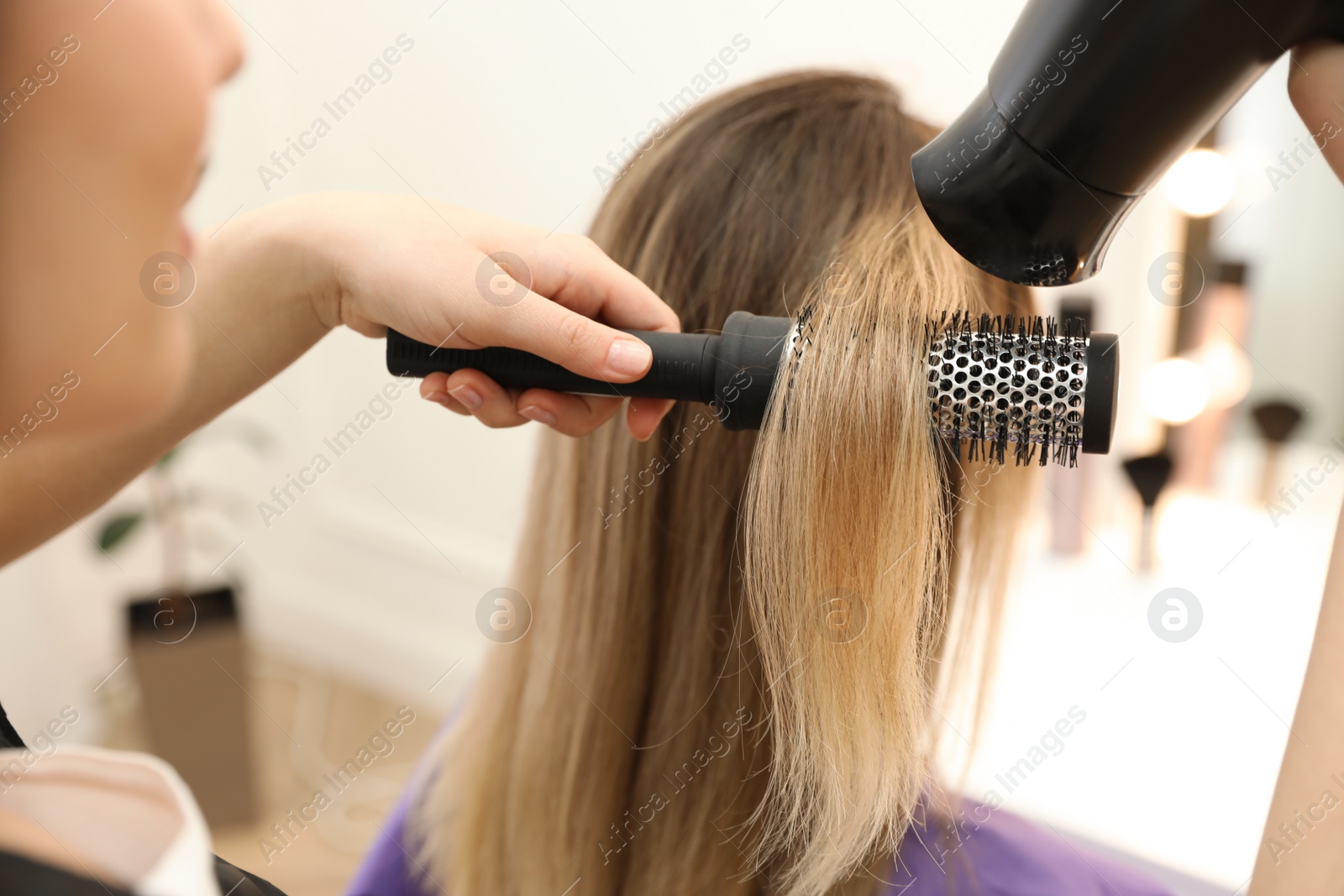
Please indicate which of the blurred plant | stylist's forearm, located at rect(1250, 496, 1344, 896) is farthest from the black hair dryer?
the blurred plant

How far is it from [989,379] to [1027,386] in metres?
0.02

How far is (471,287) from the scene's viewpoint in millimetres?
546

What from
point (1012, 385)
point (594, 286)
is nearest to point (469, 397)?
point (594, 286)

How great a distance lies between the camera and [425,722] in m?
1.88

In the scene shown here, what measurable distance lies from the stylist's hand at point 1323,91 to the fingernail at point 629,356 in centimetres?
32

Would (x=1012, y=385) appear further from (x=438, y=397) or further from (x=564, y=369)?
(x=438, y=397)

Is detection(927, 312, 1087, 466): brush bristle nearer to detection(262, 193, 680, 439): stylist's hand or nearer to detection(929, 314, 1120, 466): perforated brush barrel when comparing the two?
detection(929, 314, 1120, 466): perforated brush barrel

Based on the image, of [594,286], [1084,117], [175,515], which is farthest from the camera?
[175,515]

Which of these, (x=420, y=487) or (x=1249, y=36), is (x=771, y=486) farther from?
(x=420, y=487)

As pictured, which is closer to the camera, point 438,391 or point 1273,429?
point 438,391

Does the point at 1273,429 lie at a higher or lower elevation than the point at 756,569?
higher

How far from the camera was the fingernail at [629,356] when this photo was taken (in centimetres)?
46

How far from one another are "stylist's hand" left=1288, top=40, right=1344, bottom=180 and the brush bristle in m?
0.13

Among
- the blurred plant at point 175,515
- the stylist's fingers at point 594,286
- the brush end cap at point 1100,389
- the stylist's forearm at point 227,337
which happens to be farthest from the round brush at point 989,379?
the blurred plant at point 175,515
